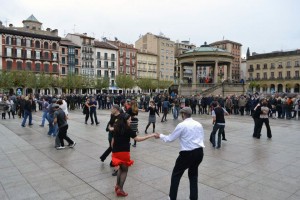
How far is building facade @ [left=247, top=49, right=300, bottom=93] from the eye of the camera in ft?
224

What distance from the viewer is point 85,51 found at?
6644 centimetres

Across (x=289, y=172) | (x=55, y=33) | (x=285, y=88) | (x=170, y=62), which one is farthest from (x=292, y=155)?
(x=170, y=62)

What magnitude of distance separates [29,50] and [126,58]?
2637 centimetres

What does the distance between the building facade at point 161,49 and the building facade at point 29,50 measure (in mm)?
31432

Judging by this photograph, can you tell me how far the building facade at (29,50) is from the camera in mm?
53969

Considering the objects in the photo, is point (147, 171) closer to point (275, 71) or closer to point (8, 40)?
point (8, 40)

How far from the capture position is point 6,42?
176 ft

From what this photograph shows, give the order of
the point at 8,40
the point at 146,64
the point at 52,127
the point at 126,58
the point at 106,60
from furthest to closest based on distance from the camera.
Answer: the point at 146,64, the point at 126,58, the point at 106,60, the point at 8,40, the point at 52,127

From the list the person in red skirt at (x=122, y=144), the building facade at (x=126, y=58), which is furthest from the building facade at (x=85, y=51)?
the person in red skirt at (x=122, y=144)

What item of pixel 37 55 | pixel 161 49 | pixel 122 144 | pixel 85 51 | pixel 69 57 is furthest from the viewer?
pixel 161 49

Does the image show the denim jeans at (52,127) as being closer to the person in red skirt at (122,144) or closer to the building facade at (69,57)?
→ the person in red skirt at (122,144)

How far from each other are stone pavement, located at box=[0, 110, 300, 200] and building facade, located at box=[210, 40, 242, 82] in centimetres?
→ 8517

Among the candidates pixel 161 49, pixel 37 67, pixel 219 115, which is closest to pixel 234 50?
pixel 161 49

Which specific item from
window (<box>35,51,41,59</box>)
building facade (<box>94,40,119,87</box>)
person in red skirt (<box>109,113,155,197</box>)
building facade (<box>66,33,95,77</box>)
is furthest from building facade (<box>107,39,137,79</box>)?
person in red skirt (<box>109,113,155,197</box>)
